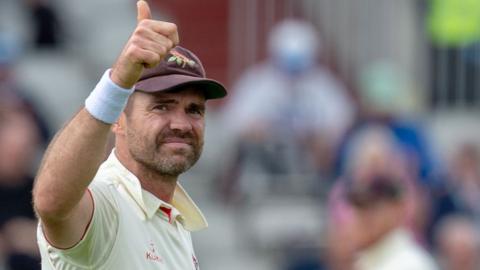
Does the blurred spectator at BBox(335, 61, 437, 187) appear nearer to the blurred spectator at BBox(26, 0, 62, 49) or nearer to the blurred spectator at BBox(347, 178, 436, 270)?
the blurred spectator at BBox(26, 0, 62, 49)

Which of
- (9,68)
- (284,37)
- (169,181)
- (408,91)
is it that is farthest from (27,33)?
(169,181)

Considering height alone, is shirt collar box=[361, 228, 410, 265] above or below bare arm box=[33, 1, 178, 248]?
below

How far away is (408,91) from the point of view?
14000 millimetres

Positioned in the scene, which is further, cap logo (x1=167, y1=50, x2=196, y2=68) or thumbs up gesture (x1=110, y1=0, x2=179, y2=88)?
cap logo (x1=167, y1=50, x2=196, y2=68)

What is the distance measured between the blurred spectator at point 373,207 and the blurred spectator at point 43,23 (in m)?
2.69

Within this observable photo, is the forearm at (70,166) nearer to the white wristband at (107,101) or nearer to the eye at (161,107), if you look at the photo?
the white wristband at (107,101)

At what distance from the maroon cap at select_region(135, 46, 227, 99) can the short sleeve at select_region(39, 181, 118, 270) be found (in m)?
0.46

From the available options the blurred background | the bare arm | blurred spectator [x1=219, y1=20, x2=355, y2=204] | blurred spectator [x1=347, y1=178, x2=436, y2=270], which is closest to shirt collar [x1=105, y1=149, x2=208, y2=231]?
the bare arm

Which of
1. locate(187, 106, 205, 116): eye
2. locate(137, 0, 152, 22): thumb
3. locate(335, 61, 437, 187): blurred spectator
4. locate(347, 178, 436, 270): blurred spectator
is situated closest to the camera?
locate(137, 0, 152, 22): thumb

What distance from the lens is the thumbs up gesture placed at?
4805 millimetres

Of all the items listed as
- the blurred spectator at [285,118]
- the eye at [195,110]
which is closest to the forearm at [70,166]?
the eye at [195,110]

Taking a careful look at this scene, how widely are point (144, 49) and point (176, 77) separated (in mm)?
663

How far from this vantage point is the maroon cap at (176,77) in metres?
5.43

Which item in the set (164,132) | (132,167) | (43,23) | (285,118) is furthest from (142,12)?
(43,23)
